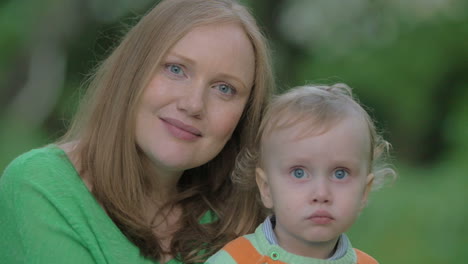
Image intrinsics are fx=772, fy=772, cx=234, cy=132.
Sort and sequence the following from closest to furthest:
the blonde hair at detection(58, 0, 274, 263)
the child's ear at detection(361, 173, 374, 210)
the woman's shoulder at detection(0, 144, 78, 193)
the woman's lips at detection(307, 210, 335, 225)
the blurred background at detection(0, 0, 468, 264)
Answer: the woman's lips at detection(307, 210, 335, 225), the child's ear at detection(361, 173, 374, 210), the woman's shoulder at detection(0, 144, 78, 193), the blonde hair at detection(58, 0, 274, 263), the blurred background at detection(0, 0, 468, 264)

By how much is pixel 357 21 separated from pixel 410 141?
1.68 meters

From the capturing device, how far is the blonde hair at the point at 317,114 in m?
2.13

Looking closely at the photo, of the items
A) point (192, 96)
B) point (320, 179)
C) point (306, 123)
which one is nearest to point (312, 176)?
point (320, 179)

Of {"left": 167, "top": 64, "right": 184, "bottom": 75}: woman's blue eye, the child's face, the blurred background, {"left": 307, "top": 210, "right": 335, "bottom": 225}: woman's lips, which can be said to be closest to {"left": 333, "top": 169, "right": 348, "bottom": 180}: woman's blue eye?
the child's face

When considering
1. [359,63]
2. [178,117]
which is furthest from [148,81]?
[359,63]

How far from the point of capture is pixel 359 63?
29.0ft

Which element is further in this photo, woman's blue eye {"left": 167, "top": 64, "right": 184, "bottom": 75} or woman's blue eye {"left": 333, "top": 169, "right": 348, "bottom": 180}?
woman's blue eye {"left": 167, "top": 64, "right": 184, "bottom": 75}

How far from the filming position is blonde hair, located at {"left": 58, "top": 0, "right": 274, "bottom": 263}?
2436mm

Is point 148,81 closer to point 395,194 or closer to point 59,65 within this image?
point 395,194

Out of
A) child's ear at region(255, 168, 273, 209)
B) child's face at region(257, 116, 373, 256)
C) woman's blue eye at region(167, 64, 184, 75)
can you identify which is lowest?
child's ear at region(255, 168, 273, 209)

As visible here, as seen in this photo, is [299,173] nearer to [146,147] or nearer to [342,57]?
[146,147]

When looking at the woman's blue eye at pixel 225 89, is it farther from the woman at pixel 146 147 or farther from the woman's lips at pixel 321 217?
the woman's lips at pixel 321 217

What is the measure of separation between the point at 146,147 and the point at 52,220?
386 mm

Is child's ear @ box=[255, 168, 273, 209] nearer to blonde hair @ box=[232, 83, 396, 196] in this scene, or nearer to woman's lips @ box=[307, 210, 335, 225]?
blonde hair @ box=[232, 83, 396, 196]
